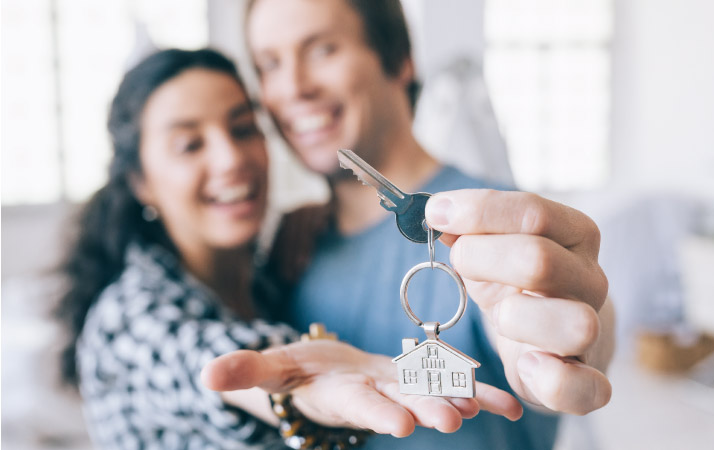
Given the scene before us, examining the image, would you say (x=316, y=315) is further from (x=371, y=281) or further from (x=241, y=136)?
(x=241, y=136)

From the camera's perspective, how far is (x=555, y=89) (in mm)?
545

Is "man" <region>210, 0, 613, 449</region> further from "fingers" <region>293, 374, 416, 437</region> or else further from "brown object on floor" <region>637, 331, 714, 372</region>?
"brown object on floor" <region>637, 331, 714, 372</region>

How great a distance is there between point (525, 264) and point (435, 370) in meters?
0.06

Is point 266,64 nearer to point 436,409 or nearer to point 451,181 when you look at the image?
point 451,181

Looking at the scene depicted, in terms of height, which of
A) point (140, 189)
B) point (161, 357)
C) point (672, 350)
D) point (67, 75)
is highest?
point (67, 75)

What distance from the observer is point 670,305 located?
1562mm

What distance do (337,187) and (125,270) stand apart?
0.25m

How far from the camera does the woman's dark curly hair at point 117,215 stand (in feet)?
1.81

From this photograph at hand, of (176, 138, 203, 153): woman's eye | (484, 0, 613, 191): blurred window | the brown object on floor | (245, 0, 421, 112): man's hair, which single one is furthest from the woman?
the brown object on floor

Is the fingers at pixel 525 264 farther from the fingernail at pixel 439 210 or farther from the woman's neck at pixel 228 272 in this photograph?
the woman's neck at pixel 228 272

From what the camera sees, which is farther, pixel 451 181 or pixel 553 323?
pixel 451 181

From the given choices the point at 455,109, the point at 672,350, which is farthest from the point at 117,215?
the point at 672,350

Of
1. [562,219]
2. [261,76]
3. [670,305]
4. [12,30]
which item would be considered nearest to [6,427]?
[12,30]

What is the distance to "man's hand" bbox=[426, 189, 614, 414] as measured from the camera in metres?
0.25
